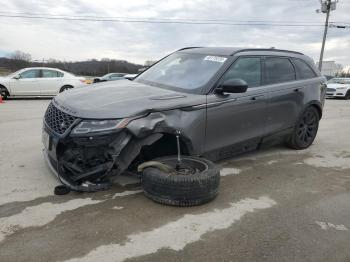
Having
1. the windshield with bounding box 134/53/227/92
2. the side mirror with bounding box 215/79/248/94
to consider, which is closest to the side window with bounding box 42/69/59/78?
the windshield with bounding box 134/53/227/92

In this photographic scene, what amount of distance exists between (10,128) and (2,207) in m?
4.75

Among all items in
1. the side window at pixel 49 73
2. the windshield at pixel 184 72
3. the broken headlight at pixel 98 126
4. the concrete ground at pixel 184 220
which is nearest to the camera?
the concrete ground at pixel 184 220

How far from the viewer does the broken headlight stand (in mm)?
4039

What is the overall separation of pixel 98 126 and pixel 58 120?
60 centimetres

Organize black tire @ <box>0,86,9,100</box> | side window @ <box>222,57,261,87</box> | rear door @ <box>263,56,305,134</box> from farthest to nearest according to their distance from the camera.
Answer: black tire @ <box>0,86,9,100</box> → rear door @ <box>263,56,305,134</box> → side window @ <box>222,57,261,87</box>

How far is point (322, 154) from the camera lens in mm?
6715

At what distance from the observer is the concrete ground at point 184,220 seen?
3207 mm

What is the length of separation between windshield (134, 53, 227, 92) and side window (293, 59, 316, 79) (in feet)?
6.14

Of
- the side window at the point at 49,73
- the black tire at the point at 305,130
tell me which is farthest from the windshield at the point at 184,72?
the side window at the point at 49,73

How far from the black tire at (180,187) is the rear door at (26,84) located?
14.4 meters

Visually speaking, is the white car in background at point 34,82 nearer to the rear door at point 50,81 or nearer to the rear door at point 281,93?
the rear door at point 50,81

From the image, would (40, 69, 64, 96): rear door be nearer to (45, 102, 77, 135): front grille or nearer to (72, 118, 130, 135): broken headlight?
(45, 102, 77, 135): front grille

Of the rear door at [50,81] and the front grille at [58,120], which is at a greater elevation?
the front grille at [58,120]

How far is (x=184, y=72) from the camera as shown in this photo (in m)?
5.46
